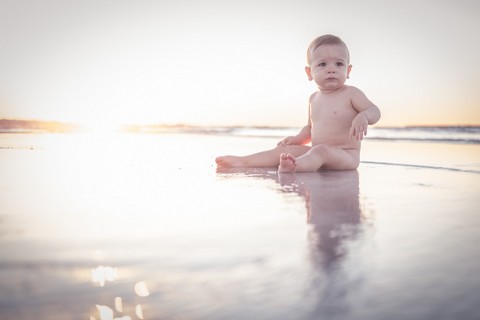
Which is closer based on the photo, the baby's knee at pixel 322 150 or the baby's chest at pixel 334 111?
the baby's knee at pixel 322 150

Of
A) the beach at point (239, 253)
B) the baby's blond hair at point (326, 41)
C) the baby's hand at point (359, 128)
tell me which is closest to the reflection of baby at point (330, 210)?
the beach at point (239, 253)

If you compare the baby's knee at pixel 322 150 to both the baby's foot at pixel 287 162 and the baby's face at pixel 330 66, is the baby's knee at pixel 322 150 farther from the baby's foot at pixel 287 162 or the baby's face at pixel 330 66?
the baby's face at pixel 330 66

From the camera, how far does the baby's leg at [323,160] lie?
8.11 feet

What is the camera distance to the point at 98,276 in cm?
75

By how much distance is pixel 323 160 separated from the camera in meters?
2.62

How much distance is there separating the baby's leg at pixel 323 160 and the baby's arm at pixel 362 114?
16cm

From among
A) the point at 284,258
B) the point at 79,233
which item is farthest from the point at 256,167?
the point at 284,258

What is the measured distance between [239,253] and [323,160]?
5.90ft

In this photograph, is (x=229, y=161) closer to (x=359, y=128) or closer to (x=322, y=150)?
(x=322, y=150)

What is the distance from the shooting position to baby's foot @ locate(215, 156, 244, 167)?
2.87 meters

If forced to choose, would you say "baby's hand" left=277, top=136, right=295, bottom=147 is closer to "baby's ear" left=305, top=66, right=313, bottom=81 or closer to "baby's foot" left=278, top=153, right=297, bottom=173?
"baby's ear" left=305, top=66, right=313, bottom=81

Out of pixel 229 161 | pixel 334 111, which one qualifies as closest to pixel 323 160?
pixel 334 111

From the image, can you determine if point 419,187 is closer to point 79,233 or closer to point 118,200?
point 118,200

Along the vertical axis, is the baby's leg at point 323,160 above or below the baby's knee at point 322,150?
below
